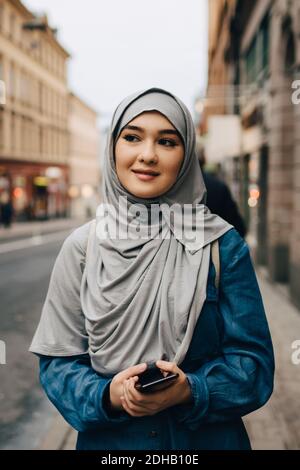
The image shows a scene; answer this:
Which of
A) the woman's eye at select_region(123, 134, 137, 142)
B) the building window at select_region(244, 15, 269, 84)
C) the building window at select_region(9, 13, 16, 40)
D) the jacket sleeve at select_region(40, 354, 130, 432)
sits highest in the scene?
the building window at select_region(9, 13, 16, 40)

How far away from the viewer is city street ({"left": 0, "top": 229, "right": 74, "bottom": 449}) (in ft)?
15.7

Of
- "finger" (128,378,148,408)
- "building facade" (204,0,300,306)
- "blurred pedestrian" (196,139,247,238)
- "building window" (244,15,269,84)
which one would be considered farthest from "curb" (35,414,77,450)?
"building window" (244,15,269,84)

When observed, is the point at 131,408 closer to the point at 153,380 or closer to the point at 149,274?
the point at 153,380

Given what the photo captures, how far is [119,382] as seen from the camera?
161 centimetres

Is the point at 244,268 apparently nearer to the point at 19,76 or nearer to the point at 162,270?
the point at 162,270

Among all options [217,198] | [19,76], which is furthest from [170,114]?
[19,76]

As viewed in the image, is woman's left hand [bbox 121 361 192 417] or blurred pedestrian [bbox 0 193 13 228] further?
blurred pedestrian [bbox 0 193 13 228]

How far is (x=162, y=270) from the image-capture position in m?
1.70

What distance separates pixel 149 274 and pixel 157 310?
11cm

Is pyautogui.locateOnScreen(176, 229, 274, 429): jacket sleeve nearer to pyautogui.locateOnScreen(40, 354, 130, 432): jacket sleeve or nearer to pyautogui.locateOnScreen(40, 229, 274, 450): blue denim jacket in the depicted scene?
pyautogui.locateOnScreen(40, 229, 274, 450): blue denim jacket

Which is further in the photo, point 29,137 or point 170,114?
point 29,137

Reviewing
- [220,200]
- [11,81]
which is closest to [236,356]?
[220,200]

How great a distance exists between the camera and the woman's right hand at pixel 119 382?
155 centimetres
